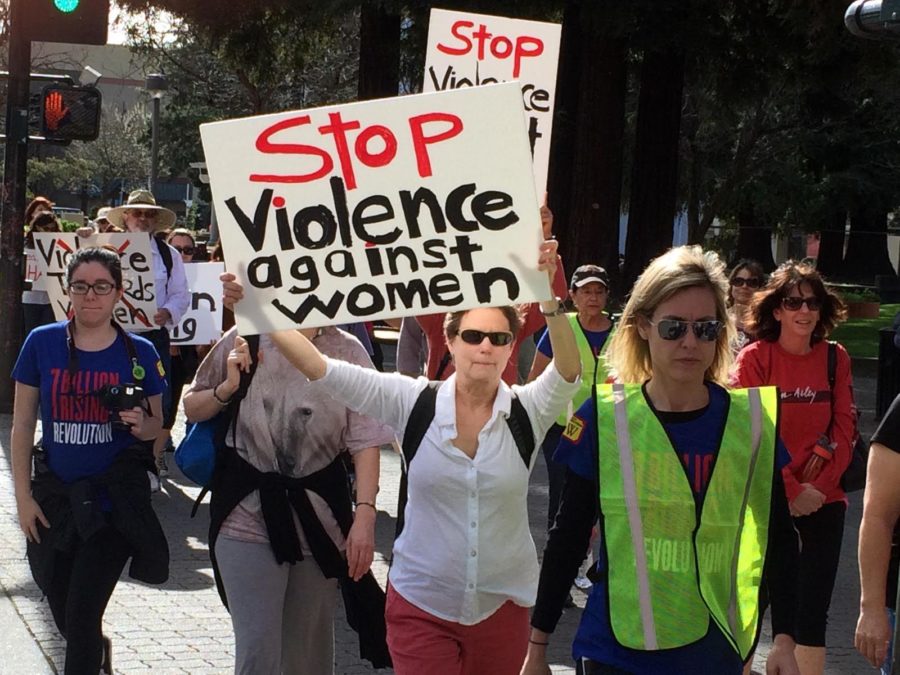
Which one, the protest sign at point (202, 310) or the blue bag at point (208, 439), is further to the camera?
the protest sign at point (202, 310)

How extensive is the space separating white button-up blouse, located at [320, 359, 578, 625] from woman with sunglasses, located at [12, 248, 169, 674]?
4.77 feet

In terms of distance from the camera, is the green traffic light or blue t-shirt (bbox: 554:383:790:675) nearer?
blue t-shirt (bbox: 554:383:790:675)

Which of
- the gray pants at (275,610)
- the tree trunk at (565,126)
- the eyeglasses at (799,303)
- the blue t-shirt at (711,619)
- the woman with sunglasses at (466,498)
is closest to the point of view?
the blue t-shirt at (711,619)

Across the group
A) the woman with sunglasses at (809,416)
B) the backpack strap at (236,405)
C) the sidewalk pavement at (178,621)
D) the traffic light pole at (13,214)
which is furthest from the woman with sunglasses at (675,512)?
the traffic light pole at (13,214)

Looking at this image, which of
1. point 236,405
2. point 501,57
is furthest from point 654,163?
point 236,405

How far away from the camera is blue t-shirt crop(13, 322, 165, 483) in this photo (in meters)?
5.59

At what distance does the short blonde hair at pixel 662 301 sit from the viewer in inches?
150

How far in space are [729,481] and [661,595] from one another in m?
0.30

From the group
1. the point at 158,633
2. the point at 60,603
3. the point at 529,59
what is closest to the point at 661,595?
the point at 60,603

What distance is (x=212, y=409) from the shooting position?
5.01 metres

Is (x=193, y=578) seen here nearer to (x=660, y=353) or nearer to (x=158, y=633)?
(x=158, y=633)

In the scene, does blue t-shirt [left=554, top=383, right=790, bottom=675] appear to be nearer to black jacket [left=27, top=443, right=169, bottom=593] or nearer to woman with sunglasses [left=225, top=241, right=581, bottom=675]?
woman with sunglasses [left=225, top=241, right=581, bottom=675]

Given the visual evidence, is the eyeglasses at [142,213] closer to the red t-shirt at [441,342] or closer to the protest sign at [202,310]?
the protest sign at [202,310]

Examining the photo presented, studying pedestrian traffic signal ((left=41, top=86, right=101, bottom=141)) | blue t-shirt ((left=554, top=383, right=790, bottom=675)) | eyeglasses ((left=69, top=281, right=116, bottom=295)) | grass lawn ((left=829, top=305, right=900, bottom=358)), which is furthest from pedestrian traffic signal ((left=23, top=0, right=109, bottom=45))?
grass lawn ((left=829, top=305, right=900, bottom=358))
